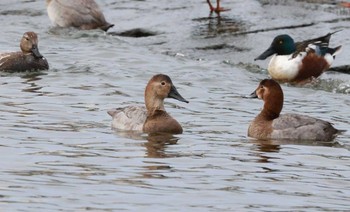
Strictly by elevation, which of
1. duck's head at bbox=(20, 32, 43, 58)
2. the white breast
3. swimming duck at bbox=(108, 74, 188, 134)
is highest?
duck's head at bbox=(20, 32, 43, 58)

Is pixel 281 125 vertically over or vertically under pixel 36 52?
under

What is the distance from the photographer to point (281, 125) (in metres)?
12.3

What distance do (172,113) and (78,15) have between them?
6.70 metres

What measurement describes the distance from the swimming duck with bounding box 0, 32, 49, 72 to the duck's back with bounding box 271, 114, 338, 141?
527 centimetres

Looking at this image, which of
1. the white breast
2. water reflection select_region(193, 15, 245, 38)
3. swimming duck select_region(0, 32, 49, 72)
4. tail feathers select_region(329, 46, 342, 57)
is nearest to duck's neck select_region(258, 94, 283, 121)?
the white breast

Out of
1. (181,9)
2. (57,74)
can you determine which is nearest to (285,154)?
(57,74)

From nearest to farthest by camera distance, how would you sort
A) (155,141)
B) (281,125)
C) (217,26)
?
(155,141) < (281,125) < (217,26)

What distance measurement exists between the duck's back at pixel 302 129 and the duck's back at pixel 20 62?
523cm

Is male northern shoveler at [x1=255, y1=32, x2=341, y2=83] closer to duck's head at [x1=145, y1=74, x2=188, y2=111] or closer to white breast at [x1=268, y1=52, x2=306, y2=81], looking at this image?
white breast at [x1=268, y1=52, x2=306, y2=81]

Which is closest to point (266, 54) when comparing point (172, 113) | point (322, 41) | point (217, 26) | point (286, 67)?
point (286, 67)

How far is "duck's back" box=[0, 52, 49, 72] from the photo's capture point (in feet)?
54.9

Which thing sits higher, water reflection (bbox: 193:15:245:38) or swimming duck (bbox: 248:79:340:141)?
water reflection (bbox: 193:15:245:38)

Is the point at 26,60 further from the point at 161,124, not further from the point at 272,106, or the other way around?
the point at 272,106

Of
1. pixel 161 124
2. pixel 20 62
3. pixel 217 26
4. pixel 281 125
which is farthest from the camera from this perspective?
pixel 217 26
